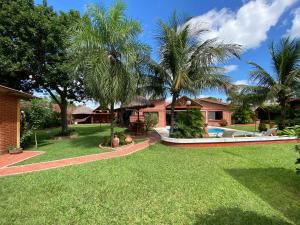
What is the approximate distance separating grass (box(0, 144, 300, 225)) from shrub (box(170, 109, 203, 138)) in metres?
4.41

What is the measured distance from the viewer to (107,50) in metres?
11.9

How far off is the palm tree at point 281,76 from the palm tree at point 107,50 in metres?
10.2

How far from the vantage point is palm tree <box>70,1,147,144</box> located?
11312mm

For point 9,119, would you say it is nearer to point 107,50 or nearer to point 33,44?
point 33,44

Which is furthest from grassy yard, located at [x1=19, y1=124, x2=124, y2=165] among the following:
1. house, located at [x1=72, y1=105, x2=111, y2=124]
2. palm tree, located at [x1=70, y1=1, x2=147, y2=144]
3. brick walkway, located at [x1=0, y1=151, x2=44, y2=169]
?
house, located at [x1=72, y1=105, x2=111, y2=124]

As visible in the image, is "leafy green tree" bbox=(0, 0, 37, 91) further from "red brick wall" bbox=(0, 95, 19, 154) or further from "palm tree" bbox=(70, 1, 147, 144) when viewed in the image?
"palm tree" bbox=(70, 1, 147, 144)

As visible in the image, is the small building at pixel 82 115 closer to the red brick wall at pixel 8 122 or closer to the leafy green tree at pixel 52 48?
the leafy green tree at pixel 52 48

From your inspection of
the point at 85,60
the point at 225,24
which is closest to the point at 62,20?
the point at 85,60

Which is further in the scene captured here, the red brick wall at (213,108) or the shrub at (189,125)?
the red brick wall at (213,108)

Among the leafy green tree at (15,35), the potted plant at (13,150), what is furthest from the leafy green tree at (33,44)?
the potted plant at (13,150)

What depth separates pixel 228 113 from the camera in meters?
33.8

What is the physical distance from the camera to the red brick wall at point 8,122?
11.2 meters

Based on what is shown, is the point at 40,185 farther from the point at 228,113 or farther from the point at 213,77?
the point at 228,113

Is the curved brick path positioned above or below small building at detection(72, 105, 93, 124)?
below
